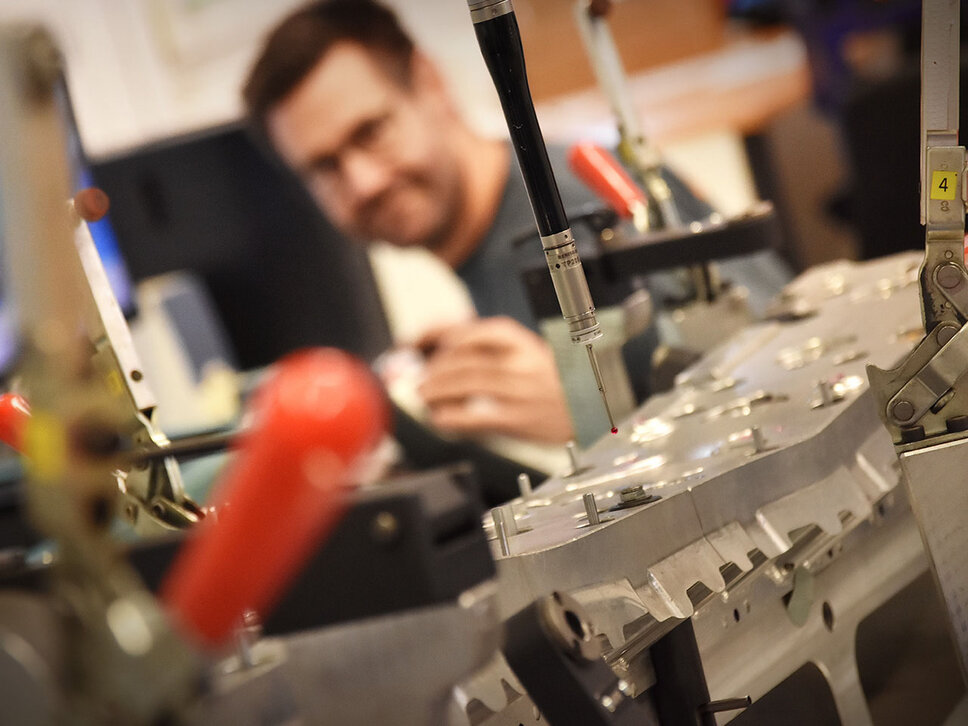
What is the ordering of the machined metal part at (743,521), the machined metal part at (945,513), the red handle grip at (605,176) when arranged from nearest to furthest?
the machined metal part at (743,521)
the machined metal part at (945,513)
the red handle grip at (605,176)

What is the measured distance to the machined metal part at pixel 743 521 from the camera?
2.15 feet

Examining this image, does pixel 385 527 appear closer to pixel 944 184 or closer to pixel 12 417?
pixel 12 417

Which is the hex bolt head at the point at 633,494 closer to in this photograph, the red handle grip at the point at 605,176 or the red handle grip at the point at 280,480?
the red handle grip at the point at 280,480

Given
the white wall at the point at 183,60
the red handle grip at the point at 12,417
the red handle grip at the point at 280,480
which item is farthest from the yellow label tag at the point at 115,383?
the white wall at the point at 183,60

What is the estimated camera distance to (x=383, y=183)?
242 cm

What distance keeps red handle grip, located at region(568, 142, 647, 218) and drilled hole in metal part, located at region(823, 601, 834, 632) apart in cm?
56

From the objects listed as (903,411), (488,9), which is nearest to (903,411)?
(903,411)

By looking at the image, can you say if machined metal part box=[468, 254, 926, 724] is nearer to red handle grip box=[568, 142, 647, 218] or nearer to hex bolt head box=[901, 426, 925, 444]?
hex bolt head box=[901, 426, 925, 444]

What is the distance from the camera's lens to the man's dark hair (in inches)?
96.2

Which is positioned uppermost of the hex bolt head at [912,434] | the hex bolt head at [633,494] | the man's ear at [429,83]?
the man's ear at [429,83]

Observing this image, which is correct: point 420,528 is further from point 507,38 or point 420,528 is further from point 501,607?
point 507,38

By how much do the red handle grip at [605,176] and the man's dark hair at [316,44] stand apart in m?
1.16

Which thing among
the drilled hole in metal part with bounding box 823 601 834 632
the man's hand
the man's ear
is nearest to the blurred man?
the man's ear

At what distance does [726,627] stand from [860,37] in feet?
7.87
